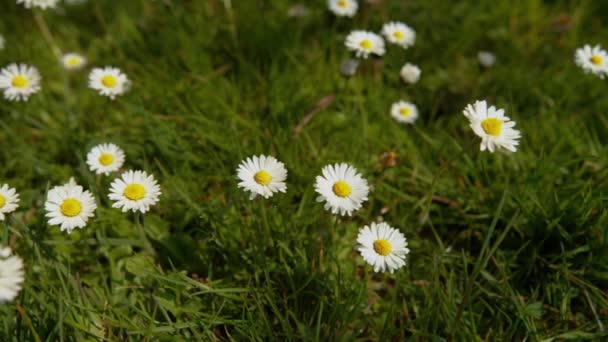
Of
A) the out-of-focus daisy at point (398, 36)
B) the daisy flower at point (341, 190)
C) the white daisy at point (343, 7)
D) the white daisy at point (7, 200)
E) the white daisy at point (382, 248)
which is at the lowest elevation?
the white daisy at point (7, 200)

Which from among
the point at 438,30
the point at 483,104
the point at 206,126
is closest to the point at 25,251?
the point at 206,126

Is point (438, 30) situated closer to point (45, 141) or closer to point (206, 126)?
point (206, 126)

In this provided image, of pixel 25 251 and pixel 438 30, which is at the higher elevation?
pixel 438 30

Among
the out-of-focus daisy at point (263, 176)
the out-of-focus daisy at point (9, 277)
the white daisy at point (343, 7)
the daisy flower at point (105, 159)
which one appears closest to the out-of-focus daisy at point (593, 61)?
the white daisy at point (343, 7)

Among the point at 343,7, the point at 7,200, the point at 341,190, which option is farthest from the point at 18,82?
the point at 343,7

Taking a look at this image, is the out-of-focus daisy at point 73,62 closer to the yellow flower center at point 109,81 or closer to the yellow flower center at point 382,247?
the yellow flower center at point 109,81

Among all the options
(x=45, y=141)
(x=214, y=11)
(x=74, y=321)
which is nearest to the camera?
(x=74, y=321)

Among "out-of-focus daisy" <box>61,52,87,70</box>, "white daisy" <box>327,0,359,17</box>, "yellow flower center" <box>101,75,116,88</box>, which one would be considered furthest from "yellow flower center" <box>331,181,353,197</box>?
"out-of-focus daisy" <box>61,52,87,70</box>
